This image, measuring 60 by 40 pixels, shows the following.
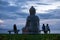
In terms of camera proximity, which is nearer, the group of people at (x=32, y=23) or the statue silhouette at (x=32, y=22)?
the group of people at (x=32, y=23)

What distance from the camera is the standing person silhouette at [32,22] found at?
130 ft

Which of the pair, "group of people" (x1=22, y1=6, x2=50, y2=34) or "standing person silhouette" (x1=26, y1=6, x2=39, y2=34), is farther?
"standing person silhouette" (x1=26, y1=6, x2=39, y2=34)

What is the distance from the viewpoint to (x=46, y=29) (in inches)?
1106

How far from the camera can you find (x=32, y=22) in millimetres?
40531

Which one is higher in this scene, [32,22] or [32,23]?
[32,22]

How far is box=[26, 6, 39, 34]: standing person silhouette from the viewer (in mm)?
39647

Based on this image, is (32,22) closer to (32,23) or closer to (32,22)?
(32,22)

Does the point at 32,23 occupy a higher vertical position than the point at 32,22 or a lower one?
lower

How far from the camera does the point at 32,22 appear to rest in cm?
4053

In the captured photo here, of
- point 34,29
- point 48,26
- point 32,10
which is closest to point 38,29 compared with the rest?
point 34,29

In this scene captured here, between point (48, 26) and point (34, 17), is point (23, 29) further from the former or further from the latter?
point (48, 26)

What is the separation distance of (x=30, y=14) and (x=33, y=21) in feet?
6.26

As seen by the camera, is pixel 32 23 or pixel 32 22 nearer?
pixel 32 22

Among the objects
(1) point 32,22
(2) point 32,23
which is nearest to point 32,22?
(1) point 32,22
